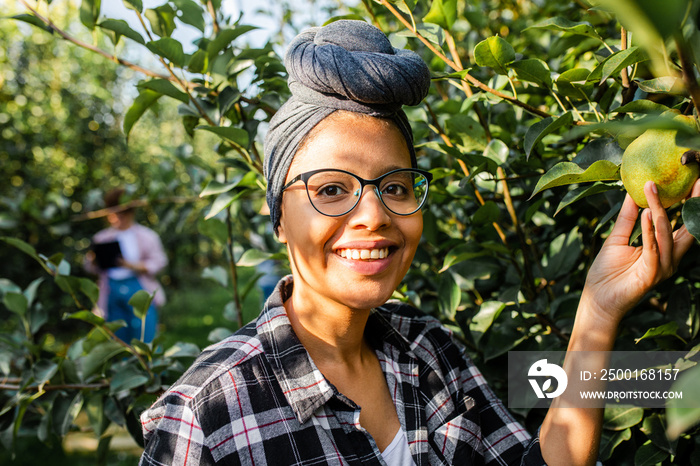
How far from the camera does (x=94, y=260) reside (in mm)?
4645

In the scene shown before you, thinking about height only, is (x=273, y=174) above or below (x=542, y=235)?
above

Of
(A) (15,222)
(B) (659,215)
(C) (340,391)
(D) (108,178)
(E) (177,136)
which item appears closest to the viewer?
(B) (659,215)

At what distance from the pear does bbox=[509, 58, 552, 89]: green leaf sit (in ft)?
1.14

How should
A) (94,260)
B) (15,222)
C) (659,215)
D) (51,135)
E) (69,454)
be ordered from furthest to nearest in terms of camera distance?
(51,135) → (94,260) → (69,454) → (15,222) → (659,215)

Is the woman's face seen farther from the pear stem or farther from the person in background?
the person in background

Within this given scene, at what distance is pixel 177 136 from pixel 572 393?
15.4 meters

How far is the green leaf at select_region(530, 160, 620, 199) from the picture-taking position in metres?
0.95

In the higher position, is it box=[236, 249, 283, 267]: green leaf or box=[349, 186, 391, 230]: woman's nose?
box=[349, 186, 391, 230]: woman's nose

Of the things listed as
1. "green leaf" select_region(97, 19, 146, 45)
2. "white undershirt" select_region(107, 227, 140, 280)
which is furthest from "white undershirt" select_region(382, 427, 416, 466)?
"white undershirt" select_region(107, 227, 140, 280)

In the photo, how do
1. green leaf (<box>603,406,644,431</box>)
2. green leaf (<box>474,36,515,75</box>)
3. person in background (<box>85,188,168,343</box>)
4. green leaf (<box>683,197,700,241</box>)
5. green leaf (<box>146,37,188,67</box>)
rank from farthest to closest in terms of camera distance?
Answer: person in background (<box>85,188,168,343</box>), green leaf (<box>146,37,188,67</box>), green leaf (<box>603,406,644,431</box>), green leaf (<box>474,36,515,75</box>), green leaf (<box>683,197,700,241</box>)

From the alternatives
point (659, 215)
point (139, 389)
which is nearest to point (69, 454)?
point (139, 389)

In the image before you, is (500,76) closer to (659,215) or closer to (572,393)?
(659,215)

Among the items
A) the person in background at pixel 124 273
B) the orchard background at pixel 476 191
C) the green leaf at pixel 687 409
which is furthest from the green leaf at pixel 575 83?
the person in background at pixel 124 273

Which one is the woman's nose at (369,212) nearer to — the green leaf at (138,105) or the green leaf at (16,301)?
the green leaf at (138,105)
